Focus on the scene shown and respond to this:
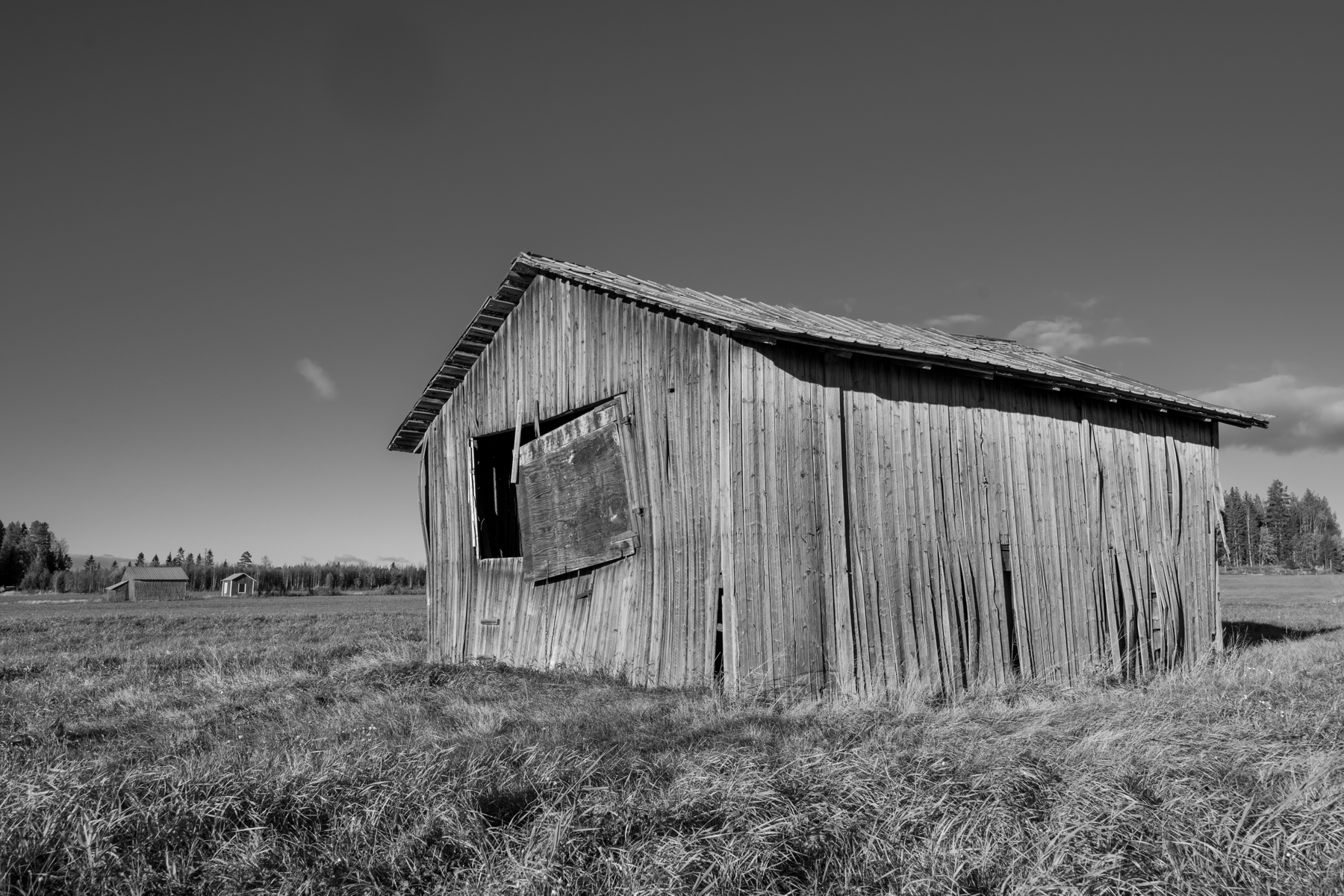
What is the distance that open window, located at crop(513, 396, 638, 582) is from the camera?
1144cm

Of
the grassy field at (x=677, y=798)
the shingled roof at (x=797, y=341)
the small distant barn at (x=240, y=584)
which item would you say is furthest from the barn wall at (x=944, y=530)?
the small distant barn at (x=240, y=584)

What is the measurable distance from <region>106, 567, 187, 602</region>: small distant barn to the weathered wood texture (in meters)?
75.7

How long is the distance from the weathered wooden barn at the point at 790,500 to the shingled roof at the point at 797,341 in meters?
0.07

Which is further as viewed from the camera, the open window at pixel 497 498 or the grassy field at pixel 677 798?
the open window at pixel 497 498

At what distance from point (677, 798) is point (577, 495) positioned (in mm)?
7078

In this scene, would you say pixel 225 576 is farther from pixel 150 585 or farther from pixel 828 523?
pixel 828 523

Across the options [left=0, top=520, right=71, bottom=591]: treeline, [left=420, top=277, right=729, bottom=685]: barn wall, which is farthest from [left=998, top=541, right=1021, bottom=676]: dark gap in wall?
[left=0, top=520, right=71, bottom=591]: treeline

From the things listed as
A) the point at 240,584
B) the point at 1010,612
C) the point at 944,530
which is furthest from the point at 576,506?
the point at 240,584

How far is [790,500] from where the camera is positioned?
9.90 m

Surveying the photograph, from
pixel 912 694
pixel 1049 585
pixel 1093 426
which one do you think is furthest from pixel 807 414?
pixel 1093 426

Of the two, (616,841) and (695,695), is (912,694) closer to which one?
(695,695)

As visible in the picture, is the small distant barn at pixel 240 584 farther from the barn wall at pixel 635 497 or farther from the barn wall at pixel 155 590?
the barn wall at pixel 635 497

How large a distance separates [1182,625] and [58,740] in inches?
579

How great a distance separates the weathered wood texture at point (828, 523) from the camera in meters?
9.88
